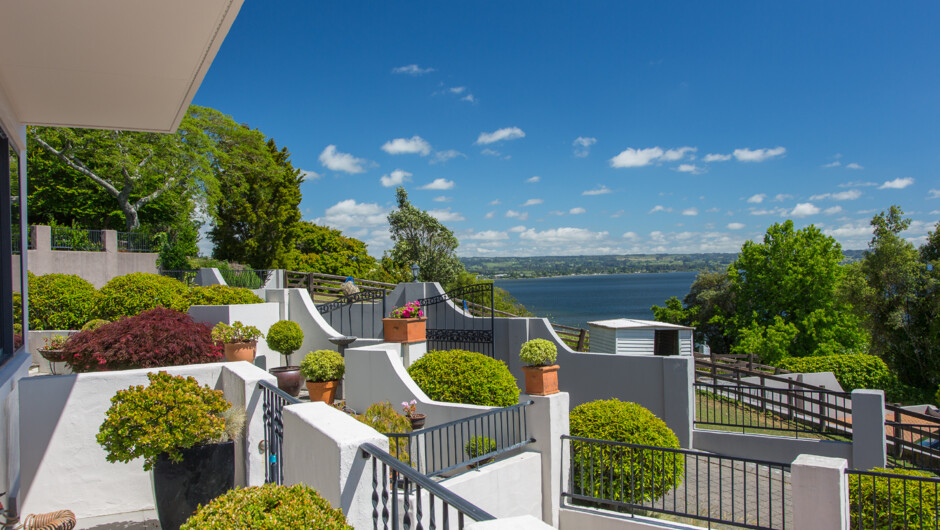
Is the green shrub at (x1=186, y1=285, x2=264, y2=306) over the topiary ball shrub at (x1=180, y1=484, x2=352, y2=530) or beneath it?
over

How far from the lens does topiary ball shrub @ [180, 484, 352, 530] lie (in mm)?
2072

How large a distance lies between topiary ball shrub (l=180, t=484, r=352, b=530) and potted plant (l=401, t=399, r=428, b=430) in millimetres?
5235

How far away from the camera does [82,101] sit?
483cm

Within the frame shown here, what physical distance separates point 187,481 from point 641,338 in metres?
11.2

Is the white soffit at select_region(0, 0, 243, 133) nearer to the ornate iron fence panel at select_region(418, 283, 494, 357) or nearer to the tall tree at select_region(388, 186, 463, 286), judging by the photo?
the ornate iron fence panel at select_region(418, 283, 494, 357)

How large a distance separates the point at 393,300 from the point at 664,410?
23.5ft

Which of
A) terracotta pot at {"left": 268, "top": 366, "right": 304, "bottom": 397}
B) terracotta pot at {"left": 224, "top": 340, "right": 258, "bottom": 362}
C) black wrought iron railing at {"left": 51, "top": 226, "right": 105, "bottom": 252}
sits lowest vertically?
terracotta pot at {"left": 268, "top": 366, "right": 304, "bottom": 397}

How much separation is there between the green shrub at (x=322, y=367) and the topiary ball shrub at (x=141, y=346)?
231cm

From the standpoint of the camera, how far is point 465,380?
819cm

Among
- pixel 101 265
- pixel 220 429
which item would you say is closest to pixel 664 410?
pixel 220 429

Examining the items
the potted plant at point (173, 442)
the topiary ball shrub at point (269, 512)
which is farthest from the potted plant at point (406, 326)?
the topiary ball shrub at point (269, 512)

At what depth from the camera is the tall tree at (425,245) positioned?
100ft

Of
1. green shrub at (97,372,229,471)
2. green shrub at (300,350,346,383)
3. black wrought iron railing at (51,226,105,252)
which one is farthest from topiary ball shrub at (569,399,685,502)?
black wrought iron railing at (51,226,105,252)

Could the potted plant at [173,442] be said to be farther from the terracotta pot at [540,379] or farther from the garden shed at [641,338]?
the garden shed at [641,338]
